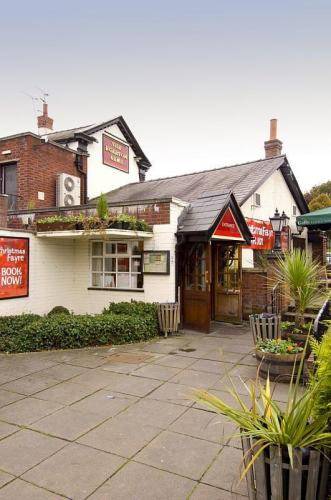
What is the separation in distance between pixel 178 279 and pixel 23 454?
19.8ft

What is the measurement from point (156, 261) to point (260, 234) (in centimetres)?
585

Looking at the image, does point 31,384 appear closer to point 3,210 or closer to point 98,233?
point 98,233

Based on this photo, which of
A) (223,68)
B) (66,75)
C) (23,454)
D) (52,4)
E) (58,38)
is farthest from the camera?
(66,75)

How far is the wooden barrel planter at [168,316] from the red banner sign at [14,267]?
356 centimetres

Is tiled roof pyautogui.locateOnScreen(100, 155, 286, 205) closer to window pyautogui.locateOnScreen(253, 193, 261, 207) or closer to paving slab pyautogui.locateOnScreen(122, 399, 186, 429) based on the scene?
window pyautogui.locateOnScreen(253, 193, 261, 207)

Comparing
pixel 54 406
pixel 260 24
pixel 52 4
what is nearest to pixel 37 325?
pixel 54 406

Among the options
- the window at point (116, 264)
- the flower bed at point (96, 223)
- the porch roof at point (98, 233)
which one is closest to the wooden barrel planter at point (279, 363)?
the porch roof at point (98, 233)

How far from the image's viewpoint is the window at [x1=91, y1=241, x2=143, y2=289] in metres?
9.33

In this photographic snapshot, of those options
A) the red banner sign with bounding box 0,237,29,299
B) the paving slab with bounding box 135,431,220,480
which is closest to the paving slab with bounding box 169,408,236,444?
the paving slab with bounding box 135,431,220,480

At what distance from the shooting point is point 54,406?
4.36 metres

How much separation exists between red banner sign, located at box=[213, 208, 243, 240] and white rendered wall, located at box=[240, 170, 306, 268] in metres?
2.50

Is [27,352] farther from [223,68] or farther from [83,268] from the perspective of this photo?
[223,68]

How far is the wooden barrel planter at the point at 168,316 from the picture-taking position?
26.9ft

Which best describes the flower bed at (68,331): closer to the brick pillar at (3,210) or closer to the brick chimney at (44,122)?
the brick pillar at (3,210)
